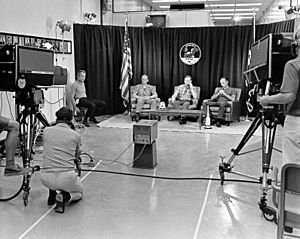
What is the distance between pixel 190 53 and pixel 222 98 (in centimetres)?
174

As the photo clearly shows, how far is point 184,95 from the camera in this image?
27.5 feet

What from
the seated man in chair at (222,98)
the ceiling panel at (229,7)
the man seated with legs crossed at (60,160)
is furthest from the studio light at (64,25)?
the man seated with legs crossed at (60,160)

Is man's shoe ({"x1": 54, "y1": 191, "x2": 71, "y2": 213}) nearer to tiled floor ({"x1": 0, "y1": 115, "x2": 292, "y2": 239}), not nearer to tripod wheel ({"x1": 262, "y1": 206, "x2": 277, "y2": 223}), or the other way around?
tiled floor ({"x1": 0, "y1": 115, "x2": 292, "y2": 239})

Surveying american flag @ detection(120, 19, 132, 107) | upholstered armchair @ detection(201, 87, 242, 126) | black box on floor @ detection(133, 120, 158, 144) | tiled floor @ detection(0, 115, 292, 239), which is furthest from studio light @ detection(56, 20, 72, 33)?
black box on floor @ detection(133, 120, 158, 144)

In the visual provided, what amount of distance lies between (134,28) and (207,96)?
2.57 m

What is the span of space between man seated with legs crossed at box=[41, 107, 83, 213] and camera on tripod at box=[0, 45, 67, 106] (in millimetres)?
489

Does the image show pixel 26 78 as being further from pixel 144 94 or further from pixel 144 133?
pixel 144 94

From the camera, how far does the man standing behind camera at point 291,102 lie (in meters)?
2.41

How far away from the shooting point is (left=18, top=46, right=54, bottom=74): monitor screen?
331 cm

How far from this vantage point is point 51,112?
7.85 metres

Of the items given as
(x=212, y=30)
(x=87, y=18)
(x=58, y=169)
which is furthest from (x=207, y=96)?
(x=58, y=169)

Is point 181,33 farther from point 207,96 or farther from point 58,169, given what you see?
point 58,169

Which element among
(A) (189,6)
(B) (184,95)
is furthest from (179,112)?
(A) (189,6)

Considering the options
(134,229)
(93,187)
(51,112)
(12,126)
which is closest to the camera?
(134,229)
